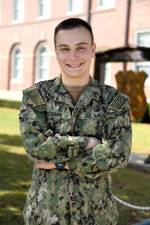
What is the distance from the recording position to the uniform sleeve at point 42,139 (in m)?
2.63

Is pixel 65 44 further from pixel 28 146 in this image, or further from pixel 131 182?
pixel 131 182

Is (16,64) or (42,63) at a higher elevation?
(42,63)

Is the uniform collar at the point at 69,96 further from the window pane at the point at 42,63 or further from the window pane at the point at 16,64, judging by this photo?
the window pane at the point at 16,64

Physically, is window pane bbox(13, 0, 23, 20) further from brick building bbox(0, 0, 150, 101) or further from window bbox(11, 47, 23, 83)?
window bbox(11, 47, 23, 83)

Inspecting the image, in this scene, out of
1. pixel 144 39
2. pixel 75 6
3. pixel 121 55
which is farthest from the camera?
pixel 75 6

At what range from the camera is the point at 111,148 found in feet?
8.75

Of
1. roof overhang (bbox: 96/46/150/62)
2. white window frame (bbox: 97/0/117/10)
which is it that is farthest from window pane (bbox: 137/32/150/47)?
roof overhang (bbox: 96/46/150/62)

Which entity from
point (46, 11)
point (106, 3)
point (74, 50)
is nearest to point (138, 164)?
point (74, 50)

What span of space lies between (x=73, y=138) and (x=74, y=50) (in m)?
0.44

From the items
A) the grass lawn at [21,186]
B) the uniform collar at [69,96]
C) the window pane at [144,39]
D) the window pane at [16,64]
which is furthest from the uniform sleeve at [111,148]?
the window pane at [16,64]

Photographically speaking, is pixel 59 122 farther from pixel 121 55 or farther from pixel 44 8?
pixel 44 8

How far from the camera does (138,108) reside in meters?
21.1

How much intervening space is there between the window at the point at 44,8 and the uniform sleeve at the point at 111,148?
30230mm

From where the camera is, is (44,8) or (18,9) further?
(18,9)
